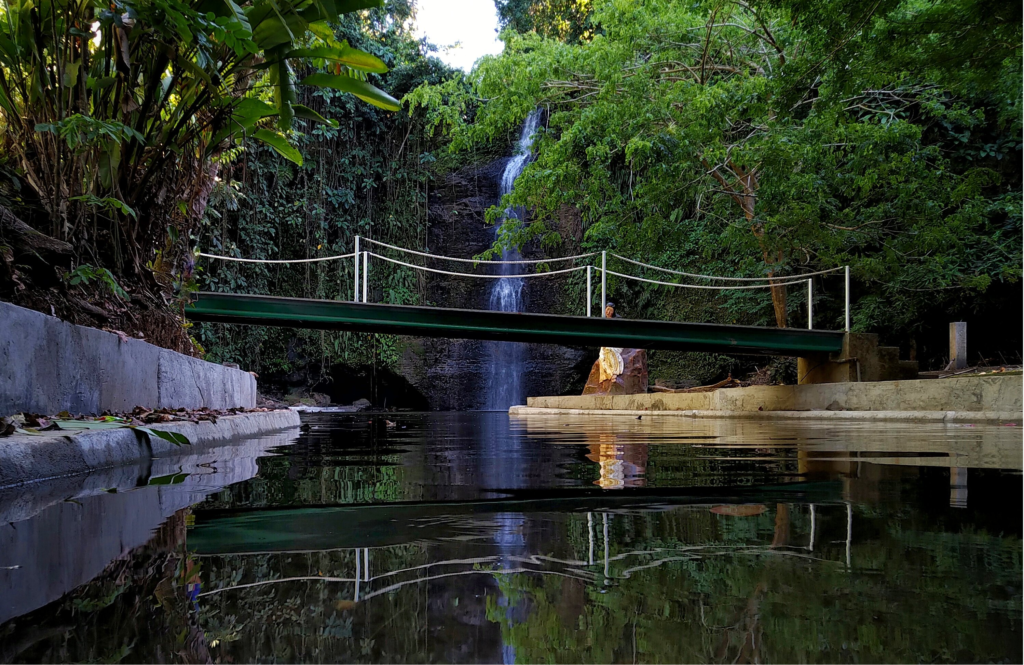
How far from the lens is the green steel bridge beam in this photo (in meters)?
8.49

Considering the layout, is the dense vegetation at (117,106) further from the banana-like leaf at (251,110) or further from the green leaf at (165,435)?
the green leaf at (165,435)

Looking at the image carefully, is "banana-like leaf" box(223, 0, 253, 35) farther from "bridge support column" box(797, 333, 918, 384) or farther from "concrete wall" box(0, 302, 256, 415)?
"bridge support column" box(797, 333, 918, 384)

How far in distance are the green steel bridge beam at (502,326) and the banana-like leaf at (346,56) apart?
15.1 feet

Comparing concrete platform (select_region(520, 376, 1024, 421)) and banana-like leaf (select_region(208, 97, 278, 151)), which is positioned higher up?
banana-like leaf (select_region(208, 97, 278, 151))

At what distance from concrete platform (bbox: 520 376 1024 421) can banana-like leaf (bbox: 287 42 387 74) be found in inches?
222

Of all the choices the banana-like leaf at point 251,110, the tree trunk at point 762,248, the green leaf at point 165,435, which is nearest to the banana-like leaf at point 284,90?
the banana-like leaf at point 251,110

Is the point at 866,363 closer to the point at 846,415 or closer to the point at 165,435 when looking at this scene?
the point at 846,415

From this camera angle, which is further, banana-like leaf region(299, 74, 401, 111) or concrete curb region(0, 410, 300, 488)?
banana-like leaf region(299, 74, 401, 111)

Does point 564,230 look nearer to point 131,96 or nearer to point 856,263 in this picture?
point 856,263

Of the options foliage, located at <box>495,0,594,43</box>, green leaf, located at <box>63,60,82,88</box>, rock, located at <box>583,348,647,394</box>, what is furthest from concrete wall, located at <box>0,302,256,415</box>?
foliage, located at <box>495,0,594,43</box>

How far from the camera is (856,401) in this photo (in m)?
8.38

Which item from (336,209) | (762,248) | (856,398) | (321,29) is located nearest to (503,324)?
(856,398)

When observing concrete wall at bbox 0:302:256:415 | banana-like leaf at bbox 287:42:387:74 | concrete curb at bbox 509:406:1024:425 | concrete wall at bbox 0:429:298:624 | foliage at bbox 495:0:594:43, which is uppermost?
foliage at bbox 495:0:594:43

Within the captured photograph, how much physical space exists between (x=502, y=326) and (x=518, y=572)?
8175 millimetres
